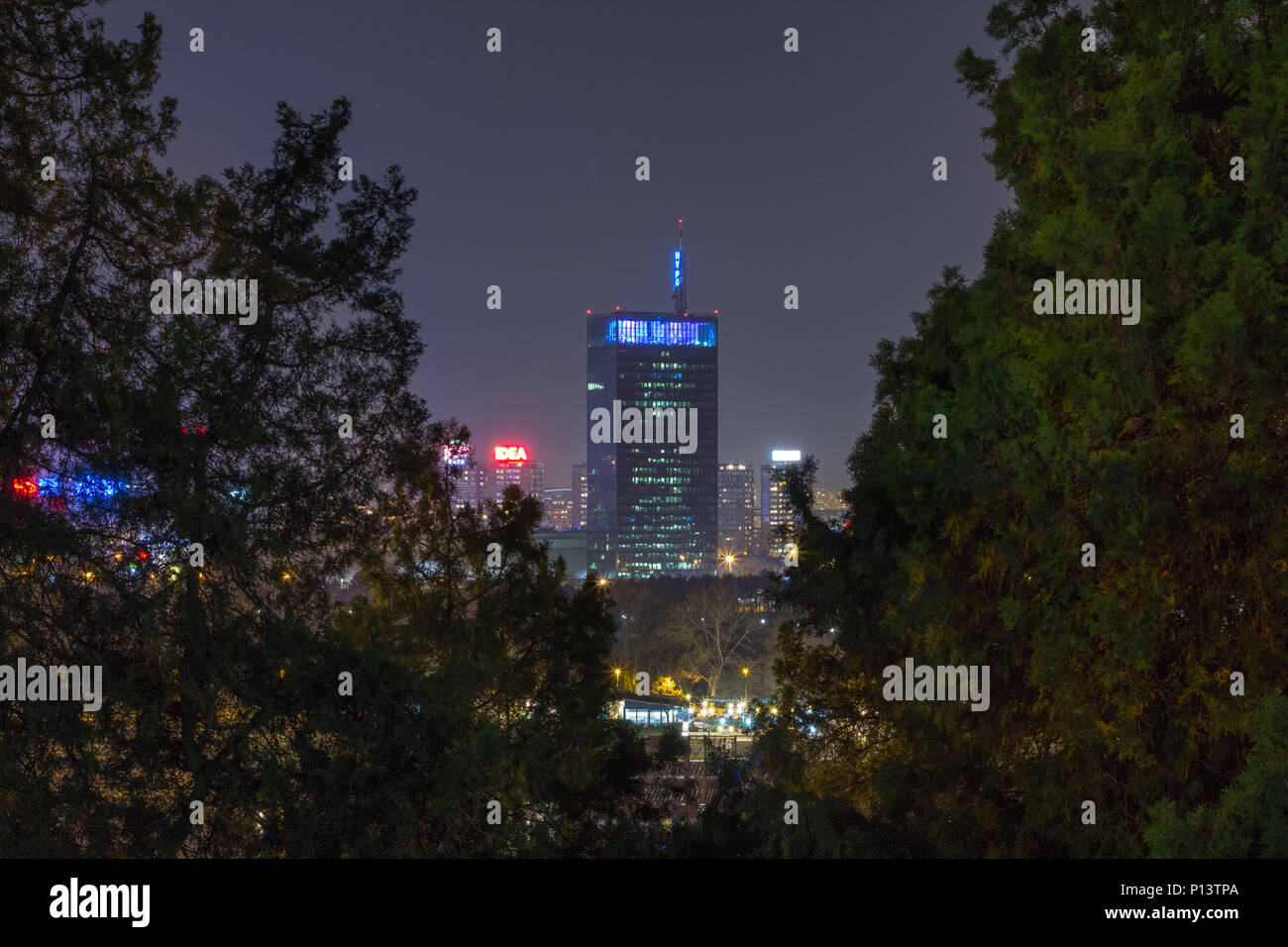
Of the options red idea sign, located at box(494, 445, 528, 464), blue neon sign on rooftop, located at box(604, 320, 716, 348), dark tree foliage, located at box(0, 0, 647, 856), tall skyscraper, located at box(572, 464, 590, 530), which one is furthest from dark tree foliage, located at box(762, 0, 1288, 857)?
tall skyscraper, located at box(572, 464, 590, 530)

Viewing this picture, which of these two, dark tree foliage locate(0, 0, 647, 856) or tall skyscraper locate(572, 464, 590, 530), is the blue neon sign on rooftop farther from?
dark tree foliage locate(0, 0, 647, 856)

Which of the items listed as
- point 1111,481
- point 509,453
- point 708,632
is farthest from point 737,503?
point 1111,481

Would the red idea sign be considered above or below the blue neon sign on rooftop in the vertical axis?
below

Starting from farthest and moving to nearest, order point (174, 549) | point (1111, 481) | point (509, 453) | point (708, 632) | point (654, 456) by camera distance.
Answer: point (654, 456)
point (509, 453)
point (708, 632)
point (1111, 481)
point (174, 549)

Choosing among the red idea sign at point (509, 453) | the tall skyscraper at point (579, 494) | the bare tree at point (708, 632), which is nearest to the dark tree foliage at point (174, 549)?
the bare tree at point (708, 632)

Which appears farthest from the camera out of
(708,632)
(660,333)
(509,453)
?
(660,333)

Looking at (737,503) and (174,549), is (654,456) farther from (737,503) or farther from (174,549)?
(174,549)
